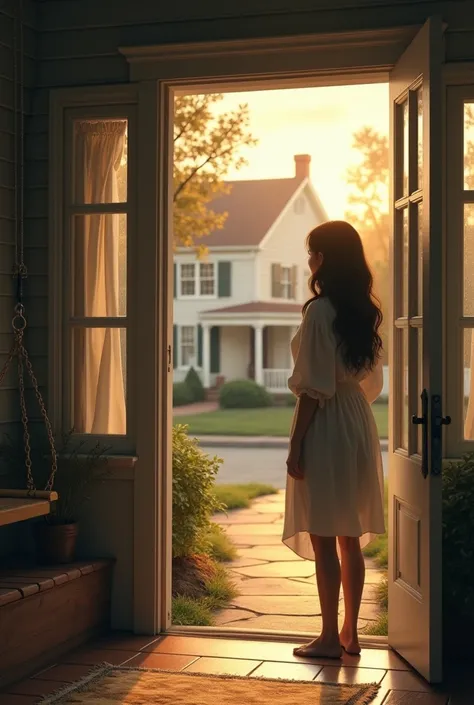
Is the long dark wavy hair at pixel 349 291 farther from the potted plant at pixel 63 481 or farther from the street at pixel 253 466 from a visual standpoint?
the street at pixel 253 466

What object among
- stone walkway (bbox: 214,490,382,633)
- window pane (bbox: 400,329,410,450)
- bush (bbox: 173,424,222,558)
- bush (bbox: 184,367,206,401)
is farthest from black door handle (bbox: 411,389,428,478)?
bush (bbox: 184,367,206,401)

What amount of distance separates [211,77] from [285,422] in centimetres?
1646

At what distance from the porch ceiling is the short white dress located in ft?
76.4

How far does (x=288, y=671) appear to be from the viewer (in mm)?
4387

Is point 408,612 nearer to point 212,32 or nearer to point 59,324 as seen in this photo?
point 59,324

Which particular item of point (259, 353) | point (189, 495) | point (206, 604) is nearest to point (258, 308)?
point (259, 353)

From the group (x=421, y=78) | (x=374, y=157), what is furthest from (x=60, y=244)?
(x=374, y=157)

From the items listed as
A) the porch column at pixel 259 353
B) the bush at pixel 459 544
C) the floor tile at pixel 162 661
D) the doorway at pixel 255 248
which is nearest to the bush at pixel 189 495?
the doorway at pixel 255 248

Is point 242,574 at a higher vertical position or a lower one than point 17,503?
lower

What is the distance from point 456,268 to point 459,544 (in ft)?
3.99

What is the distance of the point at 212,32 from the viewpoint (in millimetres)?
5004

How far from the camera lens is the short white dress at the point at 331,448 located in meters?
→ 4.47

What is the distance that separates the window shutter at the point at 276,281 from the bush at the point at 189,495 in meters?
22.7

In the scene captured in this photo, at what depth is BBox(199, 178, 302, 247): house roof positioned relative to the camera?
2766 centimetres
